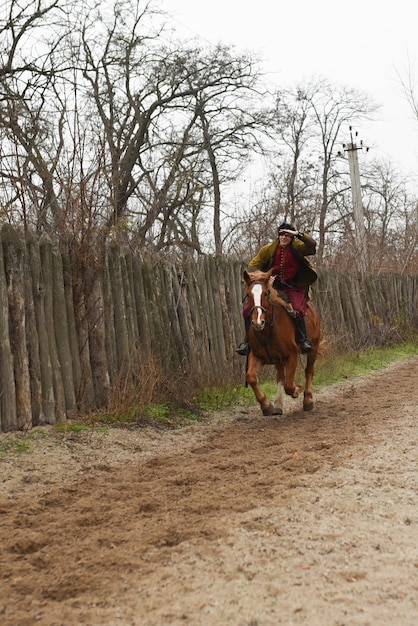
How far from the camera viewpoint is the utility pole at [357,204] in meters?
18.9

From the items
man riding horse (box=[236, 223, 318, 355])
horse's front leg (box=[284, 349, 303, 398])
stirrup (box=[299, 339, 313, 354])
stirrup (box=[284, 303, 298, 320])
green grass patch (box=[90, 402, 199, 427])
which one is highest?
man riding horse (box=[236, 223, 318, 355])

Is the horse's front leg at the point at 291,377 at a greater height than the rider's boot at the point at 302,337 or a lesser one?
lesser

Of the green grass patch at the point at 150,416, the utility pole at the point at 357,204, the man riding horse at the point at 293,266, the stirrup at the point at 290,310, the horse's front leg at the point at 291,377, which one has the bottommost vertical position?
the green grass patch at the point at 150,416

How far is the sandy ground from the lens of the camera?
9.05 ft

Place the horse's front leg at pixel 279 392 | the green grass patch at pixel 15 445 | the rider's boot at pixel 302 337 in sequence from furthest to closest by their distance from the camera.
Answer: the rider's boot at pixel 302 337
the horse's front leg at pixel 279 392
the green grass patch at pixel 15 445

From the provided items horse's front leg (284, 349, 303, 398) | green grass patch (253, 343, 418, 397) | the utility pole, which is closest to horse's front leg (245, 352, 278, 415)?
horse's front leg (284, 349, 303, 398)

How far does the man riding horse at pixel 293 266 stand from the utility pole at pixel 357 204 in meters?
9.78

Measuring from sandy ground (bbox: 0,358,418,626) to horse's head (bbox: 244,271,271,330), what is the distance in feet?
4.66

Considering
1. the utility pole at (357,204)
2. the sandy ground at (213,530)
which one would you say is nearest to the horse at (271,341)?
the sandy ground at (213,530)

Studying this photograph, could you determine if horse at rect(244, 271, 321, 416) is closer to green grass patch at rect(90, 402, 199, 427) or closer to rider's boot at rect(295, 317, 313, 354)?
rider's boot at rect(295, 317, 313, 354)

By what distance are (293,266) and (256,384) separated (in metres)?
1.64

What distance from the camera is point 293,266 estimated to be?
28.3 ft

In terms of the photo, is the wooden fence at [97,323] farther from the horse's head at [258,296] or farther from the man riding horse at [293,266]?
the horse's head at [258,296]

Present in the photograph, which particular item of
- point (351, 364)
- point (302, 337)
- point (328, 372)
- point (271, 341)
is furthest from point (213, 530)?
point (351, 364)
